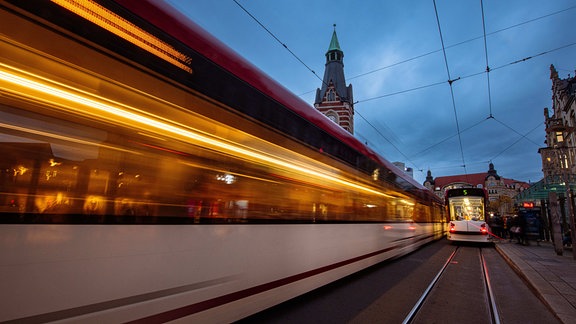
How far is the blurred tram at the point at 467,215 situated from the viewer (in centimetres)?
1360

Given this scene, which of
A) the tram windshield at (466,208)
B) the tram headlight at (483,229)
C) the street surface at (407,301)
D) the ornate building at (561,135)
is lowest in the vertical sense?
the street surface at (407,301)

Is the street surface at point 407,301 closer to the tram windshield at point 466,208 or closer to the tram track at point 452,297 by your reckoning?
the tram track at point 452,297

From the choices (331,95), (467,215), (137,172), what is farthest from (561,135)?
(331,95)

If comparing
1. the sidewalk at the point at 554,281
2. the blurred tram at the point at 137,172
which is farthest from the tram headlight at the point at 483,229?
the blurred tram at the point at 137,172

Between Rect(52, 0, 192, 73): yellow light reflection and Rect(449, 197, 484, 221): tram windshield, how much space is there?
52.3 ft

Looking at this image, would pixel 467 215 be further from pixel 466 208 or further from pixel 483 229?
pixel 483 229

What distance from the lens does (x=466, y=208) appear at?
15383mm

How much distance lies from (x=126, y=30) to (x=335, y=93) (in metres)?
39.7

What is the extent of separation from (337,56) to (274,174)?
144 ft

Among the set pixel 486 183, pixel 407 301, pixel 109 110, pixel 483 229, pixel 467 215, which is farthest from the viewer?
pixel 486 183

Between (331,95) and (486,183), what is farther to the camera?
(486,183)

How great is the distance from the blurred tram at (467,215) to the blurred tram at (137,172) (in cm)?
1291

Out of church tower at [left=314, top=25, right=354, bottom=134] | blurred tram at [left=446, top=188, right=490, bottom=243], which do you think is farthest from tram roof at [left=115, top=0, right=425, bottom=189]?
church tower at [left=314, top=25, right=354, bottom=134]

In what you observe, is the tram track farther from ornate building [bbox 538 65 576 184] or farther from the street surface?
ornate building [bbox 538 65 576 184]
